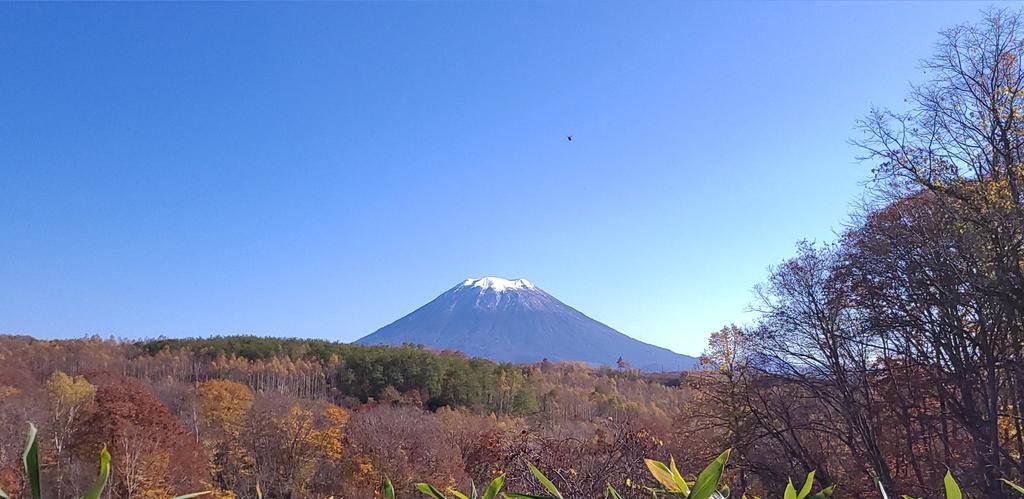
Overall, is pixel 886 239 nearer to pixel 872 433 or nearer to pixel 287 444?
pixel 872 433

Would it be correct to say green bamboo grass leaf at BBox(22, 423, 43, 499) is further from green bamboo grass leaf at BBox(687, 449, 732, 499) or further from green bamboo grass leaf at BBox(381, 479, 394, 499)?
green bamboo grass leaf at BBox(687, 449, 732, 499)

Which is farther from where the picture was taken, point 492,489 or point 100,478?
point 492,489

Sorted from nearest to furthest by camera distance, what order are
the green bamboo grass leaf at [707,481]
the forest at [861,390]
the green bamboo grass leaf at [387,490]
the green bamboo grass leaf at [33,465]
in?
the green bamboo grass leaf at [33,465]
the green bamboo grass leaf at [707,481]
the green bamboo grass leaf at [387,490]
the forest at [861,390]

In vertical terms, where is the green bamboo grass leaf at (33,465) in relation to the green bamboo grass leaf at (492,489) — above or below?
above

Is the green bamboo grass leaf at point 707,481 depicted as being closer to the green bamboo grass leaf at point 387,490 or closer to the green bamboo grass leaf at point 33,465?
the green bamboo grass leaf at point 387,490

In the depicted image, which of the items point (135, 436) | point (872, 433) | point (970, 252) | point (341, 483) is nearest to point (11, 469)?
point (135, 436)

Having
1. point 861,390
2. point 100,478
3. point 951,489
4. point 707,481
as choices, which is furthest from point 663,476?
point 861,390

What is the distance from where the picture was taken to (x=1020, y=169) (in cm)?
1031

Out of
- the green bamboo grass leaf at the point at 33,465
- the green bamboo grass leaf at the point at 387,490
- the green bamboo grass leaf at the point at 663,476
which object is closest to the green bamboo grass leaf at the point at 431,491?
the green bamboo grass leaf at the point at 387,490

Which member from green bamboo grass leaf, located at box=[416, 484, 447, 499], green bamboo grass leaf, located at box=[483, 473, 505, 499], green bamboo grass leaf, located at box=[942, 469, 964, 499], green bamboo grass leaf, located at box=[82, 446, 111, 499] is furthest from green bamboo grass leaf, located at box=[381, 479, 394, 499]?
green bamboo grass leaf, located at box=[942, 469, 964, 499]

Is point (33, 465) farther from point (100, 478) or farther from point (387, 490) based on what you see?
point (387, 490)

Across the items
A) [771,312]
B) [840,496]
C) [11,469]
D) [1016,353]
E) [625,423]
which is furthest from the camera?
[11,469]

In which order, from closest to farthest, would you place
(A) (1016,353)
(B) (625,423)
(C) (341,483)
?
(A) (1016,353), (B) (625,423), (C) (341,483)

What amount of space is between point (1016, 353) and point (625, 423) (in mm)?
6723
